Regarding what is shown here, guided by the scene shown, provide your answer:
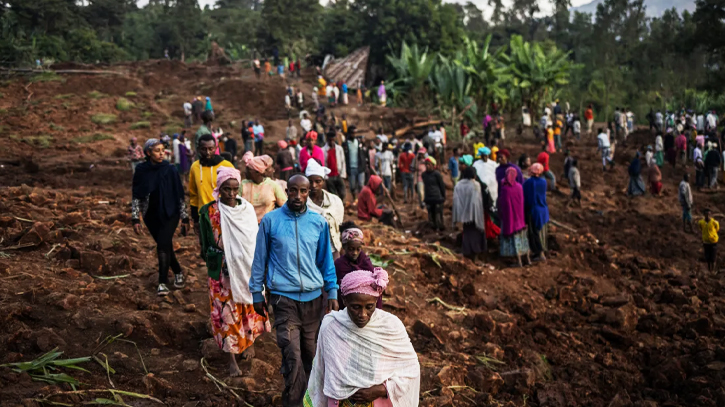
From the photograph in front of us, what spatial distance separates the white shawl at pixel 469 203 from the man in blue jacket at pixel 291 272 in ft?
20.5

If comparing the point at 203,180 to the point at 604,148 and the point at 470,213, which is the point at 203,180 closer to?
the point at 470,213

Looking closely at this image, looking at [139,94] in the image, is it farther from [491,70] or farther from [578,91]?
[578,91]

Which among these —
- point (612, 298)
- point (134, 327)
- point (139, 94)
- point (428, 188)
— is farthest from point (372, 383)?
point (139, 94)

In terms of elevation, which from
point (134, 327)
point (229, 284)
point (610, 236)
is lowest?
point (610, 236)

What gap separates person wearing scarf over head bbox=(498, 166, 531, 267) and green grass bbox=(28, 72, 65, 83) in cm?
2434

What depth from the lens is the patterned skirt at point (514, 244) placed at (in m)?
10.5

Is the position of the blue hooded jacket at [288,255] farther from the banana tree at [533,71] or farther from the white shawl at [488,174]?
the banana tree at [533,71]

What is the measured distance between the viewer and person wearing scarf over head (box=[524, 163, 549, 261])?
418 inches

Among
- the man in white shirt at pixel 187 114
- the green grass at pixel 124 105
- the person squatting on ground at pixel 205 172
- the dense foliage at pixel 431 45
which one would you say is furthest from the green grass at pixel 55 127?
the person squatting on ground at pixel 205 172

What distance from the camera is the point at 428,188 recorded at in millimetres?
11766

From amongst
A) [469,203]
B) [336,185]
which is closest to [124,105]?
[336,185]

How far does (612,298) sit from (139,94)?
2569 cm

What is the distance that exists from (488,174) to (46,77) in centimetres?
2428

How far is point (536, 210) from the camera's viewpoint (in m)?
10.7
